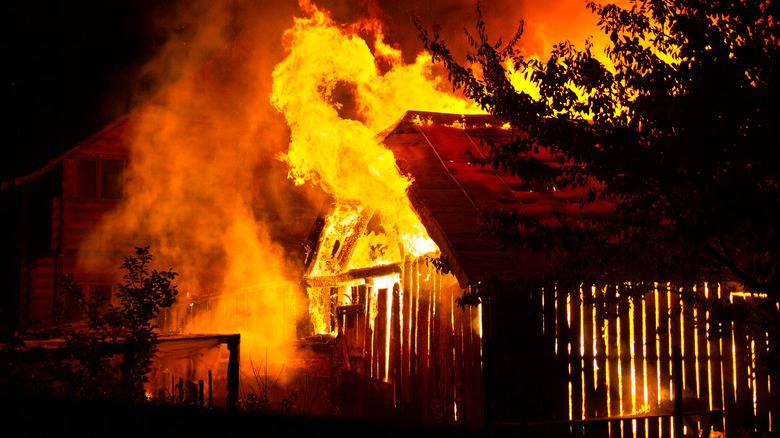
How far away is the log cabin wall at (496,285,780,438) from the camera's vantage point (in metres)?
7.55

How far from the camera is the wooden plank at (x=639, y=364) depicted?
8219 mm

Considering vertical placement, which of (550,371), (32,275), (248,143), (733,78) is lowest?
(550,371)

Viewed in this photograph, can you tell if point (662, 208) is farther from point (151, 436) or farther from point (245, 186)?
point (245, 186)

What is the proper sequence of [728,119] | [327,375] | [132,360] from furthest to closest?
1. [327,375]
2. [132,360]
3. [728,119]

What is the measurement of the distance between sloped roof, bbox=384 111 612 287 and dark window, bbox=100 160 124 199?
16.2m

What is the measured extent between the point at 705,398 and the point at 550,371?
2.83 meters

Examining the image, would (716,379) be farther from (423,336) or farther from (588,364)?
(423,336)

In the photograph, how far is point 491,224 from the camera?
19.0ft

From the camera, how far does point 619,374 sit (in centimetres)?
819

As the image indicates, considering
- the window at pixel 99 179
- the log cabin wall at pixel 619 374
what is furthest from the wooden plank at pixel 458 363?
the window at pixel 99 179

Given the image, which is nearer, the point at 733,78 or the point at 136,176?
the point at 733,78

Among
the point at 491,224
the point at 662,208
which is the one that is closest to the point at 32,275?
the point at 491,224

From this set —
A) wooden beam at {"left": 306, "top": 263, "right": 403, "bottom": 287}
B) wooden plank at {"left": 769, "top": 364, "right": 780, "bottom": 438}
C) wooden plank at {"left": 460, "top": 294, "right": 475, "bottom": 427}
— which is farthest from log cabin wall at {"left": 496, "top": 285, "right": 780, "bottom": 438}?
wooden beam at {"left": 306, "top": 263, "right": 403, "bottom": 287}

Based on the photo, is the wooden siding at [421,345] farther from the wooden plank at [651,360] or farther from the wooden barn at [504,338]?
the wooden plank at [651,360]
